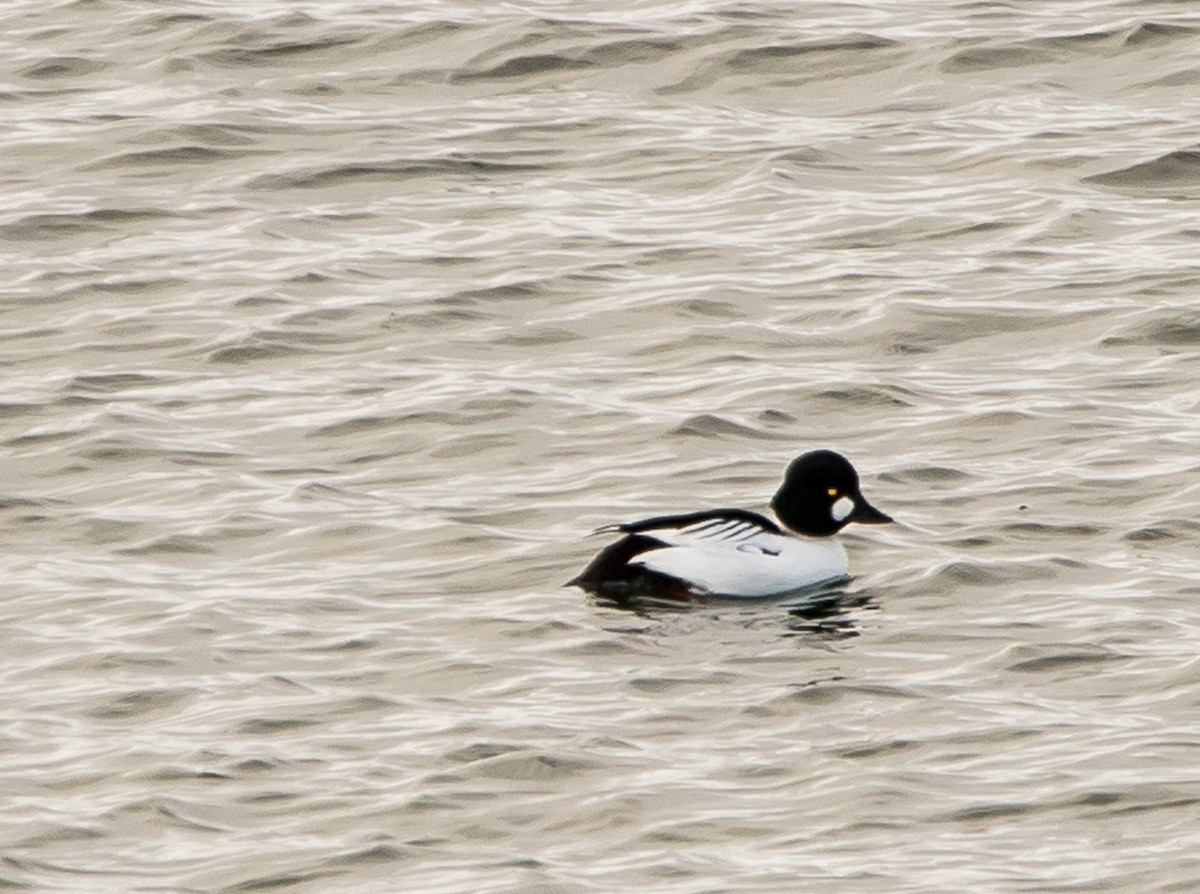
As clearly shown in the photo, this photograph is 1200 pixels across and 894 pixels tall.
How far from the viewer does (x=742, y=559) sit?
39.5 ft

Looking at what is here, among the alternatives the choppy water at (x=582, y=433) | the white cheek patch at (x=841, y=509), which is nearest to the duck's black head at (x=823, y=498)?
the white cheek patch at (x=841, y=509)

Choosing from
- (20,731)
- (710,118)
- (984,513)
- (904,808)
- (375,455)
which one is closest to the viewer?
(904,808)

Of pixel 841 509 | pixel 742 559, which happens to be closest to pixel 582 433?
pixel 742 559

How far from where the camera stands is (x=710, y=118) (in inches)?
701

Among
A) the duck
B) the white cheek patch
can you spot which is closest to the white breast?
the duck

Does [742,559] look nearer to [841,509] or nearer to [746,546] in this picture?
[746,546]

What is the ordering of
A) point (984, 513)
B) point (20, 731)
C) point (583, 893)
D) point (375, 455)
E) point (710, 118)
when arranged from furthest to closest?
point (710, 118) < point (375, 455) < point (984, 513) < point (20, 731) < point (583, 893)

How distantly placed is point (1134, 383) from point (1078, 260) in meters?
1.70

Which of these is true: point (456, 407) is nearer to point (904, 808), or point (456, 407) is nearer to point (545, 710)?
point (545, 710)

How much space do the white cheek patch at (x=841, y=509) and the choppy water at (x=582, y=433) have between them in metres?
0.27

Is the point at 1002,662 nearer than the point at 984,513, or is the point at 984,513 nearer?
the point at 1002,662

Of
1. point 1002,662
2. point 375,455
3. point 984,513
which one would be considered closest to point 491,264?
point 375,455

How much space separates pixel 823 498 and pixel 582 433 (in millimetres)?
1611

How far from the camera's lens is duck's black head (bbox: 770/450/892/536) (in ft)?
39.8
